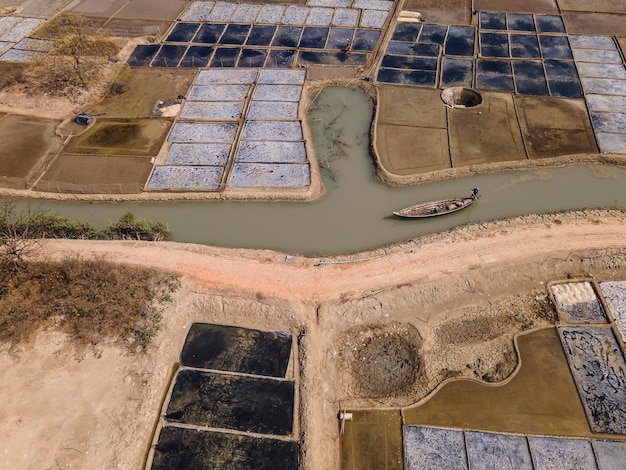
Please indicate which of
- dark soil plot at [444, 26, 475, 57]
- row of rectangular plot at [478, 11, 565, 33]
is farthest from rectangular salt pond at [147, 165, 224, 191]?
row of rectangular plot at [478, 11, 565, 33]

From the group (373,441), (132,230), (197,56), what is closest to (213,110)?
(197,56)

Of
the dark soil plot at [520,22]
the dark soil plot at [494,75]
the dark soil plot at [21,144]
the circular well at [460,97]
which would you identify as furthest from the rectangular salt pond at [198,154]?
the dark soil plot at [520,22]

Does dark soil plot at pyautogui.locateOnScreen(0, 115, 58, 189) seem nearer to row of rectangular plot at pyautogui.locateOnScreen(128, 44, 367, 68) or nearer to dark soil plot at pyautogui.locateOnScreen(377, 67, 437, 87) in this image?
row of rectangular plot at pyautogui.locateOnScreen(128, 44, 367, 68)

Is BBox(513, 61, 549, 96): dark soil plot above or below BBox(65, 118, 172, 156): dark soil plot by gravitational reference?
below

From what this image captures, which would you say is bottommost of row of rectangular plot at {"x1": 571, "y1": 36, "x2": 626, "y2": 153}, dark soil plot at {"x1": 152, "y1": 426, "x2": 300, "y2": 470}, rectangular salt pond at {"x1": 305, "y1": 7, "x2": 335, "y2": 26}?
dark soil plot at {"x1": 152, "y1": 426, "x2": 300, "y2": 470}

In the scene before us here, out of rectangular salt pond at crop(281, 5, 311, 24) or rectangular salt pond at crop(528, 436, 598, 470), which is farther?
rectangular salt pond at crop(281, 5, 311, 24)

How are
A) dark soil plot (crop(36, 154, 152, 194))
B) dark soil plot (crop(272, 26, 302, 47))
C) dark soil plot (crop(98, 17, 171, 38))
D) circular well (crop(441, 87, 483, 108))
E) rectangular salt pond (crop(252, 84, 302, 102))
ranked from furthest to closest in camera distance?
dark soil plot (crop(98, 17, 171, 38)), dark soil plot (crop(272, 26, 302, 47)), rectangular salt pond (crop(252, 84, 302, 102)), circular well (crop(441, 87, 483, 108)), dark soil plot (crop(36, 154, 152, 194))

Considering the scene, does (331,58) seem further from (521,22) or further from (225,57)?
(521,22)

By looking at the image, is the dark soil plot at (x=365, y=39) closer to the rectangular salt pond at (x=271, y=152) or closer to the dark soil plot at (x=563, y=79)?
the rectangular salt pond at (x=271, y=152)

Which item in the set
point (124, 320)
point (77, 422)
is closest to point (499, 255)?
point (124, 320)
